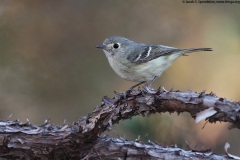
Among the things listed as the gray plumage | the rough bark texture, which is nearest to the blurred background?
the gray plumage

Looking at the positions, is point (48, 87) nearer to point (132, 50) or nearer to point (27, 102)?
point (27, 102)

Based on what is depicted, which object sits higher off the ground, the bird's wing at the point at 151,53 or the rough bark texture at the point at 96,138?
the bird's wing at the point at 151,53

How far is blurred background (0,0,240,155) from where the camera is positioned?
418 centimetres

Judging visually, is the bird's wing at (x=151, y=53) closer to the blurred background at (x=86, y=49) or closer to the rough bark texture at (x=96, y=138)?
the rough bark texture at (x=96, y=138)

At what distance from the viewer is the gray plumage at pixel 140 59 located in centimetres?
294

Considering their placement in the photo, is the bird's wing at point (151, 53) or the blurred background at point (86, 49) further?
the blurred background at point (86, 49)

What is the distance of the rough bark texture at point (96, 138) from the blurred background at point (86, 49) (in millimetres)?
1878

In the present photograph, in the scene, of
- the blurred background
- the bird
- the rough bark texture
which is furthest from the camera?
the blurred background

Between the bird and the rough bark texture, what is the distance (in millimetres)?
675

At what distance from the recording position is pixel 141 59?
118 inches

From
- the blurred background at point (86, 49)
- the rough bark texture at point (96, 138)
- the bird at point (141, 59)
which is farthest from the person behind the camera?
the blurred background at point (86, 49)

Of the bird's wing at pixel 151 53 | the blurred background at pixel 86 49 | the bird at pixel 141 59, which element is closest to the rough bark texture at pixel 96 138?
the bird at pixel 141 59

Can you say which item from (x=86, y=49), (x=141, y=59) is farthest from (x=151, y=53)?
(x=86, y=49)

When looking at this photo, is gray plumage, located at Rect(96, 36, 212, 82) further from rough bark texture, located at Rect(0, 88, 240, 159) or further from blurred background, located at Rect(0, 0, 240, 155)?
blurred background, located at Rect(0, 0, 240, 155)
